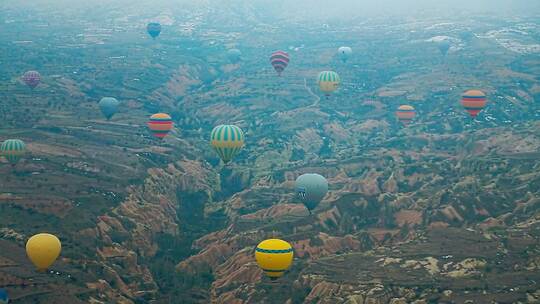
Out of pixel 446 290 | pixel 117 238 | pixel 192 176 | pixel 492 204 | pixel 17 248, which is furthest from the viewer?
pixel 192 176

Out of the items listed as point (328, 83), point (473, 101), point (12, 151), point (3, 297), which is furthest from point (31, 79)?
point (3, 297)

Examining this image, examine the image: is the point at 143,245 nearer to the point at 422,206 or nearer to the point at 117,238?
the point at 117,238

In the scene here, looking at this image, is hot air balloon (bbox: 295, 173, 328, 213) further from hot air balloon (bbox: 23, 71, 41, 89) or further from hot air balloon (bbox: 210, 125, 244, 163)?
hot air balloon (bbox: 23, 71, 41, 89)

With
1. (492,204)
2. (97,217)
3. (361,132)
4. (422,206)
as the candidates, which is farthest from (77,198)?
(361,132)

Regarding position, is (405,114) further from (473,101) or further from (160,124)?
(160,124)

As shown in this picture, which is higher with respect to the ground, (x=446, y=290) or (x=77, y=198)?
(x=77, y=198)

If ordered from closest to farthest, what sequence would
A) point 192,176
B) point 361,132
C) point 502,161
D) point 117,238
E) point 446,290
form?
point 446,290 → point 117,238 → point 502,161 → point 192,176 → point 361,132

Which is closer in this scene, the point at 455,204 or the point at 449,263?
the point at 449,263
